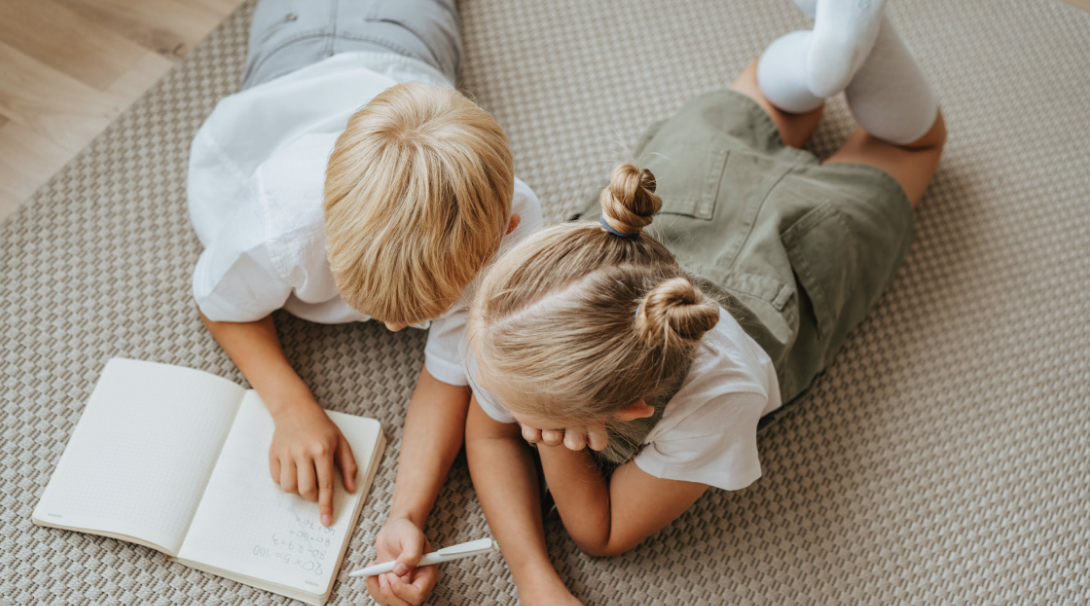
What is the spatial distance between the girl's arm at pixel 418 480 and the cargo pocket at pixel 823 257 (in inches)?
14.4

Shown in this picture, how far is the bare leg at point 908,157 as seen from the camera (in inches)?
34.8

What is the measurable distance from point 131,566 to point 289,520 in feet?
0.50

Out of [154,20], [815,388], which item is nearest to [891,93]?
[815,388]

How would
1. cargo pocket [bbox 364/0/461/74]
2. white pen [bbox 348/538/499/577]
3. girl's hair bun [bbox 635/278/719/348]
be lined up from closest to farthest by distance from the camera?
girl's hair bun [bbox 635/278/719/348] < white pen [bbox 348/538/499/577] < cargo pocket [bbox 364/0/461/74]

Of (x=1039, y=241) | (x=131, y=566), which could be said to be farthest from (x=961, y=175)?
(x=131, y=566)

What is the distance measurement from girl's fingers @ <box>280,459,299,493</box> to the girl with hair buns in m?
0.18

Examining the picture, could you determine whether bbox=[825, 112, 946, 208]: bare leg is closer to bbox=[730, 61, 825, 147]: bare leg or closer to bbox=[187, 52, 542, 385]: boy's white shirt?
bbox=[730, 61, 825, 147]: bare leg

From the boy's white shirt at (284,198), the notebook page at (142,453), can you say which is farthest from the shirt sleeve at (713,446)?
the notebook page at (142,453)

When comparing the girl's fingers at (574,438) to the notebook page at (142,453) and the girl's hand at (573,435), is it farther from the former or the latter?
the notebook page at (142,453)

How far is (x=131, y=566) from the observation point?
2.31ft

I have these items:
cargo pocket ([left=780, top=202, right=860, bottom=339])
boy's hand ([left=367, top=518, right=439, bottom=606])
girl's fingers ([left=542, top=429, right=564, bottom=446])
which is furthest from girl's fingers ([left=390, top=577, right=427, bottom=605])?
cargo pocket ([left=780, top=202, right=860, bottom=339])

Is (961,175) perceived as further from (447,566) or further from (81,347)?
(81,347)

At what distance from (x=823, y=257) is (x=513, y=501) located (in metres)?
0.39

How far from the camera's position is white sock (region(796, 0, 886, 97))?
74 cm
